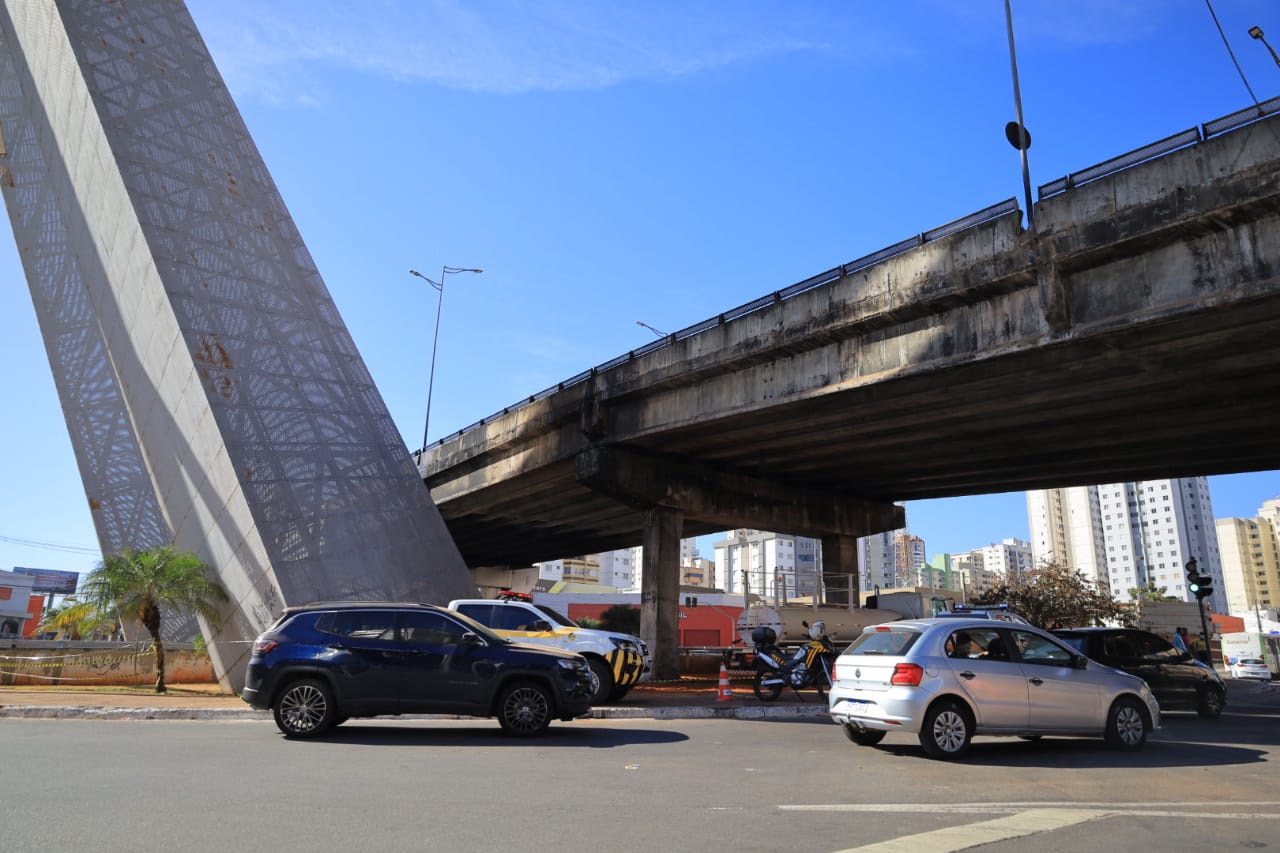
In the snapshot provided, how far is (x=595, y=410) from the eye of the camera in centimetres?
2417

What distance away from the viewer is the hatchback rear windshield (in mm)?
9242

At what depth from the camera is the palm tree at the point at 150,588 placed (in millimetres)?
18312

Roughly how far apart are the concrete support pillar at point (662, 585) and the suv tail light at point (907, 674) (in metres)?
17.3

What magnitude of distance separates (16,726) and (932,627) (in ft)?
39.9

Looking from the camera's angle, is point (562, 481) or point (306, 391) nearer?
point (306, 391)

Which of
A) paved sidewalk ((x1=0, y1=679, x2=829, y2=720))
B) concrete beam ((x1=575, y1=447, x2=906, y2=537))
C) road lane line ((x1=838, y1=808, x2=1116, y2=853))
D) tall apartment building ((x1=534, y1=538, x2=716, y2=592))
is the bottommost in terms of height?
paved sidewalk ((x1=0, y1=679, x2=829, y2=720))

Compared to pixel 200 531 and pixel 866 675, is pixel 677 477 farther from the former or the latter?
pixel 866 675

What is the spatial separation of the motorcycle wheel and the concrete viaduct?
6.12m

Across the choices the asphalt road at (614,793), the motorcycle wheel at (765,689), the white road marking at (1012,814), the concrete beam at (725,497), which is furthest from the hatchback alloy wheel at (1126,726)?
the concrete beam at (725,497)

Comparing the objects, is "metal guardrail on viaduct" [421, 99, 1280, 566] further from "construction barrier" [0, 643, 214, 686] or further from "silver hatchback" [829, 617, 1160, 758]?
"construction barrier" [0, 643, 214, 686]

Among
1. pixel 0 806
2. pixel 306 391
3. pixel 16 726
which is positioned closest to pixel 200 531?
pixel 306 391

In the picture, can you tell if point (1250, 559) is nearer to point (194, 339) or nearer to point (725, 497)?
point (725, 497)

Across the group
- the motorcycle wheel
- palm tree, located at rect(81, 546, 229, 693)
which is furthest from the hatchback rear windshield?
palm tree, located at rect(81, 546, 229, 693)

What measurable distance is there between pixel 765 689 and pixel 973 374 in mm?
7296
